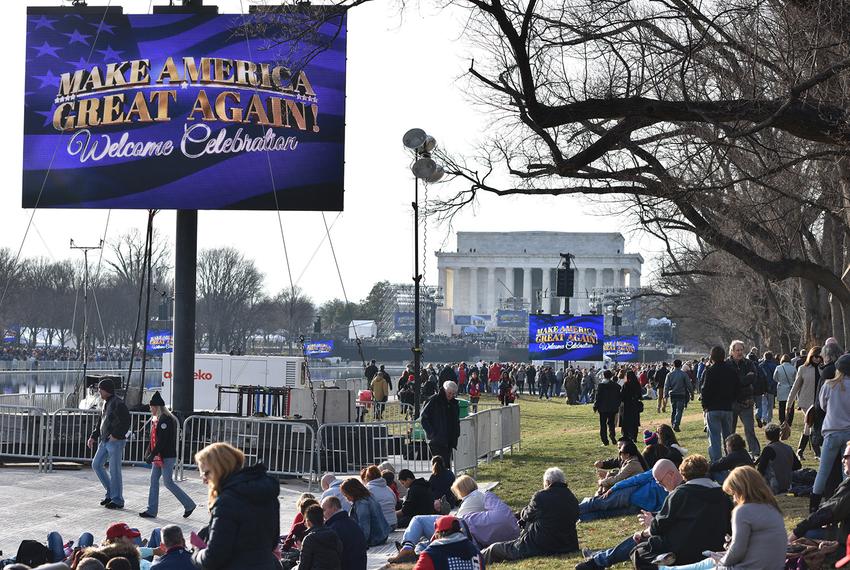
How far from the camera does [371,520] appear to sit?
13312 mm

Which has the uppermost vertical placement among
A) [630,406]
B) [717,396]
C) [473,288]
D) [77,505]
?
[473,288]

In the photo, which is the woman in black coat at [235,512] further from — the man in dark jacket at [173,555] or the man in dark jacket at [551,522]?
the man in dark jacket at [551,522]

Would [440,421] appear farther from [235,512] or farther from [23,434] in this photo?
[235,512]

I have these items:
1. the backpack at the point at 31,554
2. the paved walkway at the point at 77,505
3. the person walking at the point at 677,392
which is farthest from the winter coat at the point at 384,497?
the person walking at the point at 677,392

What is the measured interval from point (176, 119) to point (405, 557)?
1511 centimetres

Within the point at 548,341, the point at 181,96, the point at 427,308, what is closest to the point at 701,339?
the point at 427,308

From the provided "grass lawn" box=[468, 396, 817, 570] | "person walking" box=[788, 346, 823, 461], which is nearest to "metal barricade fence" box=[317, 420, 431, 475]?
"grass lawn" box=[468, 396, 817, 570]

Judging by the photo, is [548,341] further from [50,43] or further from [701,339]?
[701,339]

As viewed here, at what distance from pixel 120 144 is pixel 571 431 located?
1331cm

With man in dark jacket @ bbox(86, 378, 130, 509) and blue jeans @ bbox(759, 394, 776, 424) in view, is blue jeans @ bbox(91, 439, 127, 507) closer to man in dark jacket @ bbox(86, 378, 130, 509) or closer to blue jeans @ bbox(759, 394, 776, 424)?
man in dark jacket @ bbox(86, 378, 130, 509)

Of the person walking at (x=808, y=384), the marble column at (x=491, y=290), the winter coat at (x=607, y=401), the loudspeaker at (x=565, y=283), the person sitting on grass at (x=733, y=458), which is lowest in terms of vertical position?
the person sitting on grass at (x=733, y=458)

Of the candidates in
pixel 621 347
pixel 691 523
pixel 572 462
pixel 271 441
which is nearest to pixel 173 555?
pixel 691 523

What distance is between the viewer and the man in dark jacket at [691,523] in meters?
9.65

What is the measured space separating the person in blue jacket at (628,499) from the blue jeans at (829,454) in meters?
1.57
